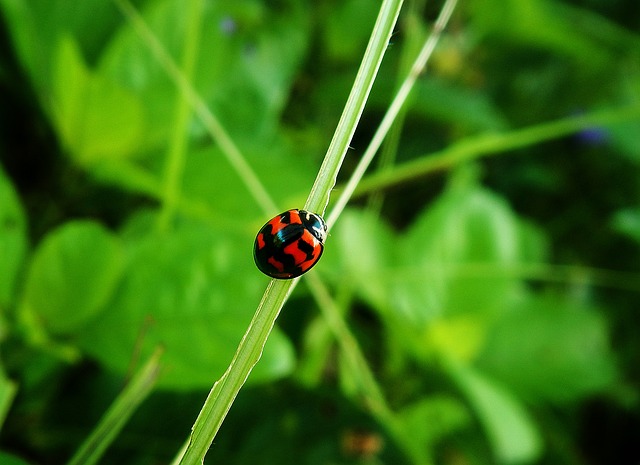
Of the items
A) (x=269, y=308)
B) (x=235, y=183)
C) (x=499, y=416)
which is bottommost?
(x=269, y=308)

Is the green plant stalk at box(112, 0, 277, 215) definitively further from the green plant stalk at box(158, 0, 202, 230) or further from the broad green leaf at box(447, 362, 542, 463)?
the broad green leaf at box(447, 362, 542, 463)

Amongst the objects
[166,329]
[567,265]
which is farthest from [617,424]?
[166,329]

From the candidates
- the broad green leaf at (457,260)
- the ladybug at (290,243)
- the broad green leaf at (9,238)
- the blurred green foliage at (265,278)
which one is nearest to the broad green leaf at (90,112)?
the blurred green foliage at (265,278)

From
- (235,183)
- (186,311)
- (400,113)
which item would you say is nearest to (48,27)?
(235,183)

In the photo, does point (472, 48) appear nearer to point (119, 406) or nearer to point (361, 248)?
point (361, 248)

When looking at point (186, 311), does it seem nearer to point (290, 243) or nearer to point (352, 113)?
point (290, 243)

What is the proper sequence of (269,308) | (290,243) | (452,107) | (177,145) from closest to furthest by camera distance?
(269,308)
(290,243)
(177,145)
(452,107)

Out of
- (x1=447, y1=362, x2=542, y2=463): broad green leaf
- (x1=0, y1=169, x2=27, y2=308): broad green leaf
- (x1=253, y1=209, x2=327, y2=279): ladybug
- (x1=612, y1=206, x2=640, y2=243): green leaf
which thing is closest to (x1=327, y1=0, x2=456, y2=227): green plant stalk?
(x1=253, y1=209, x2=327, y2=279): ladybug
